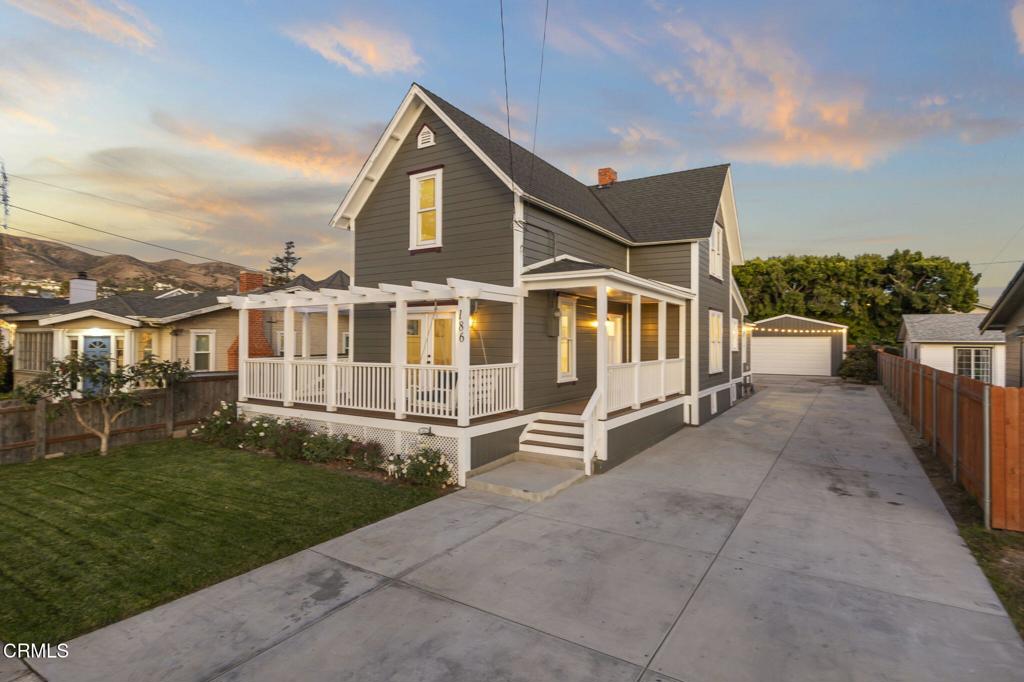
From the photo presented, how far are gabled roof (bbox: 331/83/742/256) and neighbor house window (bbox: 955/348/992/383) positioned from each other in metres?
13.8

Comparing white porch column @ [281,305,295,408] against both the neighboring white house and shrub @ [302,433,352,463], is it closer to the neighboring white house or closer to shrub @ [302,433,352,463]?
shrub @ [302,433,352,463]

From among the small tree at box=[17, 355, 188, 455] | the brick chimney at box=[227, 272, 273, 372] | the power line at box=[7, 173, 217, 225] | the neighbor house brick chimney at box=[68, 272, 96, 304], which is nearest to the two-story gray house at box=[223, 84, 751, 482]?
the small tree at box=[17, 355, 188, 455]

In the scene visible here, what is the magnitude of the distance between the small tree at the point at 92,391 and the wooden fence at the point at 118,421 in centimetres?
21

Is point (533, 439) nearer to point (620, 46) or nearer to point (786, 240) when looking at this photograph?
point (620, 46)

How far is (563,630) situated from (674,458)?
6.84 meters

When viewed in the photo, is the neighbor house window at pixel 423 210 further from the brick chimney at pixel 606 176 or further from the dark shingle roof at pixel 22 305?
the dark shingle roof at pixel 22 305

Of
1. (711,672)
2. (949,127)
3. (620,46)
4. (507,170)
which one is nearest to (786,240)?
(949,127)

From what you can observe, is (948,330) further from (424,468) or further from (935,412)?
(424,468)

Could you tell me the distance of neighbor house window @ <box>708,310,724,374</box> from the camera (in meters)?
15.6

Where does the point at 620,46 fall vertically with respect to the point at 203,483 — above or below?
above

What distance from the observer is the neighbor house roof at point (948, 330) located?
75.4 ft

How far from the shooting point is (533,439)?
955cm

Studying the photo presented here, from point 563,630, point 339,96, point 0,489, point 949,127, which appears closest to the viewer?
point 563,630

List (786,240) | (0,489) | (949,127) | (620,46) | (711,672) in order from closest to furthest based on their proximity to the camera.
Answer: (711,672) → (0,489) → (620,46) → (949,127) → (786,240)
